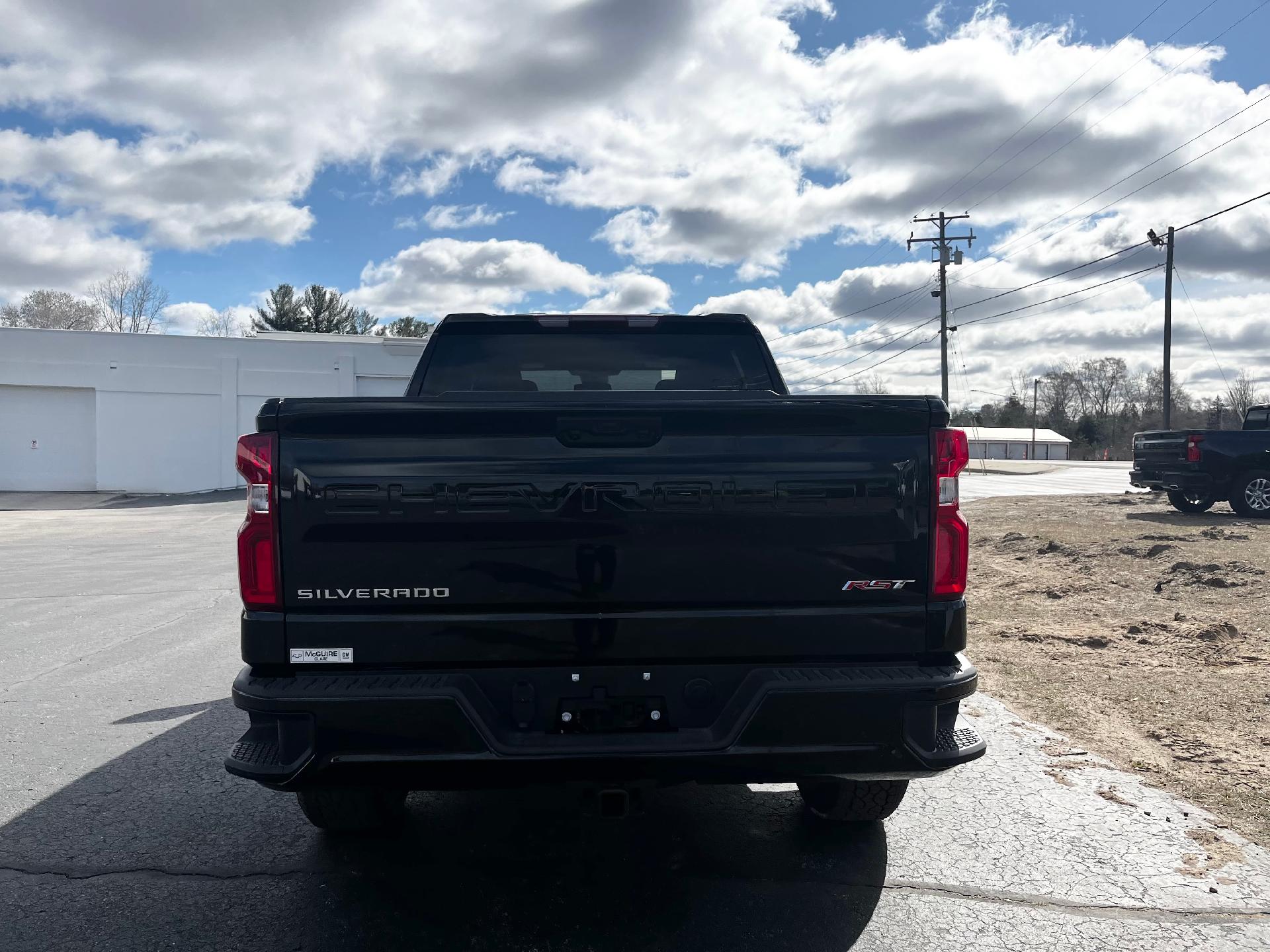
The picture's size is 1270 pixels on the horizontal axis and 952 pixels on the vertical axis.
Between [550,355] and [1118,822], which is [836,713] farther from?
[550,355]

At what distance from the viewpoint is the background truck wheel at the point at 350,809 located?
11.8 feet

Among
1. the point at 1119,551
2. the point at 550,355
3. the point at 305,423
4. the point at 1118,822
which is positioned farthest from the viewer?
the point at 1119,551

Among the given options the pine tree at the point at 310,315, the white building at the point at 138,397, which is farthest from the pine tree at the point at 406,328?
the white building at the point at 138,397

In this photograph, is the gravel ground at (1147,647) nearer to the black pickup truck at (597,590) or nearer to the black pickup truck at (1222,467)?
the black pickup truck at (1222,467)

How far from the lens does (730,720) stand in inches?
113

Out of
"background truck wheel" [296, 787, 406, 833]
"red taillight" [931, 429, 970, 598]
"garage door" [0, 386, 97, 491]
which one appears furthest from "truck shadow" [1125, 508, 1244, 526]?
"garage door" [0, 386, 97, 491]

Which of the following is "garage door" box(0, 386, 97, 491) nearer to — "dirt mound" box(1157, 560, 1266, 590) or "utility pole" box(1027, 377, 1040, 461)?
"dirt mound" box(1157, 560, 1266, 590)

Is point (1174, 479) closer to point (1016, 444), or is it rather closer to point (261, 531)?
point (261, 531)

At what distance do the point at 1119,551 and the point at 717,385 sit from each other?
9.01 m

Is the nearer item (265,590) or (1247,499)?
(265,590)

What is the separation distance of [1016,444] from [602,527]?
11301cm

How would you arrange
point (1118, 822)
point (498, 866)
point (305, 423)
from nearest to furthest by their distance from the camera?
1. point (305, 423)
2. point (498, 866)
3. point (1118, 822)

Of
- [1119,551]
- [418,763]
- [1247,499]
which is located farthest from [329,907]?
[1247,499]

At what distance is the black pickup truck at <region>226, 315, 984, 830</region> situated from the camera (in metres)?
2.80
